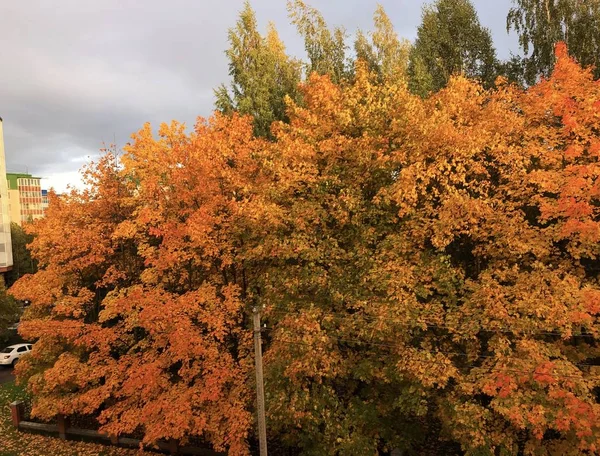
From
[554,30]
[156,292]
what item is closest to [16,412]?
[156,292]

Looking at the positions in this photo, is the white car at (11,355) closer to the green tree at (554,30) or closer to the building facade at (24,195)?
the green tree at (554,30)

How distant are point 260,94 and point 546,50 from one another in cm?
1766

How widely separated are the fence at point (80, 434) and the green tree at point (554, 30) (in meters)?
27.6

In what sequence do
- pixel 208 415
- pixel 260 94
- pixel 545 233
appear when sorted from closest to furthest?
pixel 545 233, pixel 208 415, pixel 260 94

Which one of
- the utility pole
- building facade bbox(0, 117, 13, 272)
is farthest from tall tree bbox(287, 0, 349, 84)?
building facade bbox(0, 117, 13, 272)

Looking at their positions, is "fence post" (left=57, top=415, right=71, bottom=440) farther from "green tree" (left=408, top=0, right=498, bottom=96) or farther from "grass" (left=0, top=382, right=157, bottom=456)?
"green tree" (left=408, top=0, right=498, bottom=96)

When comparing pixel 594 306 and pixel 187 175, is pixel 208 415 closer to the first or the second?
pixel 187 175

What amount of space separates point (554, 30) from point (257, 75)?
58.5 feet

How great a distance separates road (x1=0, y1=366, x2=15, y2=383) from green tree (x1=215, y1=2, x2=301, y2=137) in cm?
2324

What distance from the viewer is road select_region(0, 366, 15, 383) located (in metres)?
27.7

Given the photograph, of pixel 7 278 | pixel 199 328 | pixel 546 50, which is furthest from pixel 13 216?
pixel 546 50

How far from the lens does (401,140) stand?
1262 centimetres

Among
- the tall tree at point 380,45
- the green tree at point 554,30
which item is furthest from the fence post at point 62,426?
the green tree at point 554,30

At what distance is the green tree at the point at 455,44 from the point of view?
26688 mm
